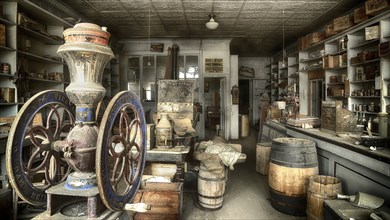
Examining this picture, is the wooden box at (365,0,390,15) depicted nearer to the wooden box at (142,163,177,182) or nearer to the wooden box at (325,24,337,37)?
the wooden box at (325,24,337,37)

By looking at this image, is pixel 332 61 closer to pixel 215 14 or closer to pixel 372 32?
pixel 372 32

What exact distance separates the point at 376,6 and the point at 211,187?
4.45 meters

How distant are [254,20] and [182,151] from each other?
195 inches

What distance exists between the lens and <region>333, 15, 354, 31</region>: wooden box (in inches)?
227

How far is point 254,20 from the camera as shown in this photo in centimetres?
688

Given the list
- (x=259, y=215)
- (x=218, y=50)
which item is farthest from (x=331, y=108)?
(x=218, y=50)

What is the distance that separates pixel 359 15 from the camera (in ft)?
17.7

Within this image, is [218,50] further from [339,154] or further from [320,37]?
[339,154]

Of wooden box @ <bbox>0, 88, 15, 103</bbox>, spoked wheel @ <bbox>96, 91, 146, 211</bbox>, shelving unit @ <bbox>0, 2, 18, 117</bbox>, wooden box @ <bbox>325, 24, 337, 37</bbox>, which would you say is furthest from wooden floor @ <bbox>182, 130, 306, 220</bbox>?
wooden box @ <bbox>325, 24, 337, 37</bbox>

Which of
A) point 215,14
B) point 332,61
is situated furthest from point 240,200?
point 332,61

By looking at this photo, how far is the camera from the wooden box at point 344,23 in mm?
5777

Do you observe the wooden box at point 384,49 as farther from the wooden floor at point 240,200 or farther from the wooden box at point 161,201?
the wooden box at point 161,201

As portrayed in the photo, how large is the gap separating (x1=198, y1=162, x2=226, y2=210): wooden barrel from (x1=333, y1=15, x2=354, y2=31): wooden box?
4734 millimetres

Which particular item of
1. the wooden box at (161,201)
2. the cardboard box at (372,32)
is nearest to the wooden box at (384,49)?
the cardboard box at (372,32)
